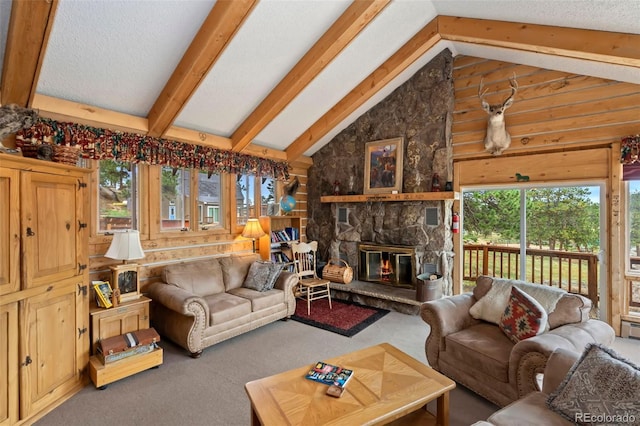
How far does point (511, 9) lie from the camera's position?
298 centimetres

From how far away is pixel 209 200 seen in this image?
184 inches

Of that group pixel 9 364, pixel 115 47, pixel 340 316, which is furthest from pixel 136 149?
pixel 340 316

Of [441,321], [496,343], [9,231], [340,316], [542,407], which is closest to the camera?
[542,407]

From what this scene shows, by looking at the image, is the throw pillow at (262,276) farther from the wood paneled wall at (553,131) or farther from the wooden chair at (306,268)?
the wood paneled wall at (553,131)

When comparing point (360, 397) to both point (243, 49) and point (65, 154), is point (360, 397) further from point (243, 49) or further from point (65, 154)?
point (243, 49)

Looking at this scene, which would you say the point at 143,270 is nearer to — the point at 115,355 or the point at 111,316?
the point at 111,316

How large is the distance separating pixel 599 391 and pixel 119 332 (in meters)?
3.68

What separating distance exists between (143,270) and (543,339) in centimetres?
410

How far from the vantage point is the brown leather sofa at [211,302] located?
3.15 metres

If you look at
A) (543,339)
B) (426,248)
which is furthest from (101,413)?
(426,248)

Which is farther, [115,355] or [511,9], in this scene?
[511,9]

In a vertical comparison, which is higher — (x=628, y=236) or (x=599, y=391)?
(x=628, y=236)

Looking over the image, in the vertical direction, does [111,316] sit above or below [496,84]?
below

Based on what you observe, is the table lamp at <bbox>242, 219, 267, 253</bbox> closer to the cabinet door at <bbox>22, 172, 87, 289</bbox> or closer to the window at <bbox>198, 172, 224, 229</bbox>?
the window at <bbox>198, 172, 224, 229</bbox>
